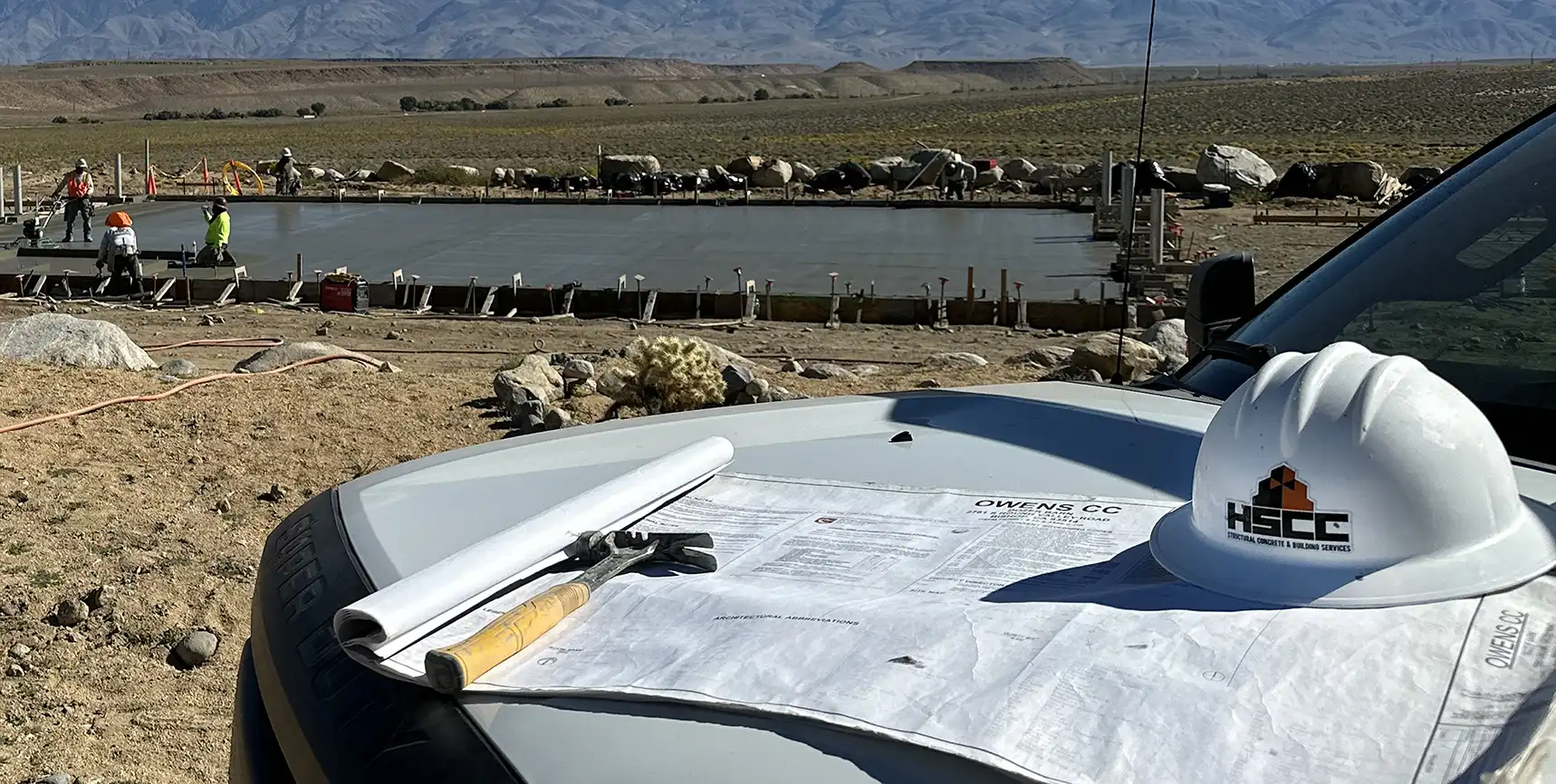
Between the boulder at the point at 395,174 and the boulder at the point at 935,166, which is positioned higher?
the boulder at the point at 935,166

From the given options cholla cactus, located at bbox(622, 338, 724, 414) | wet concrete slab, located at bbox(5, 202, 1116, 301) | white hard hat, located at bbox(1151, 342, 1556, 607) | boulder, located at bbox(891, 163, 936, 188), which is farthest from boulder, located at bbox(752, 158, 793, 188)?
white hard hat, located at bbox(1151, 342, 1556, 607)

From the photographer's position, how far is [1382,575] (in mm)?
1754

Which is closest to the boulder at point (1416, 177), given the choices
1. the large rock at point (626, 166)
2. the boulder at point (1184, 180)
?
the boulder at point (1184, 180)

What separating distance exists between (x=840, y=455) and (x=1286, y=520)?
3.34ft

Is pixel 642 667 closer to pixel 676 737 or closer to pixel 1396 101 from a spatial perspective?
pixel 676 737

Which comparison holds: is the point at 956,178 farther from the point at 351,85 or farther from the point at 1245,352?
the point at 351,85

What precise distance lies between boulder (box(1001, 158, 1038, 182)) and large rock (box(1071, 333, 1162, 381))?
2845cm

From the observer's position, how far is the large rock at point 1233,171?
3894 centimetres

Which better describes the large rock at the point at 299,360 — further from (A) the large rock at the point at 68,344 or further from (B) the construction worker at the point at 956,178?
(B) the construction worker at the point at 956,178

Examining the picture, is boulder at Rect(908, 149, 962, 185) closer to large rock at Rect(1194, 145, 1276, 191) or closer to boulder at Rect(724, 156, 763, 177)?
boulder at Rect(724, 156, 763, 177)

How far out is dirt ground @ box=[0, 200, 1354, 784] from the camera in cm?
484

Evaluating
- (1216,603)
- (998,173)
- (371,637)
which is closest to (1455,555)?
(1216,603)

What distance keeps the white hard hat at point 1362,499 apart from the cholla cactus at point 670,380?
8343 mm

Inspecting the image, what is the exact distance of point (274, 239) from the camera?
1019 inches
